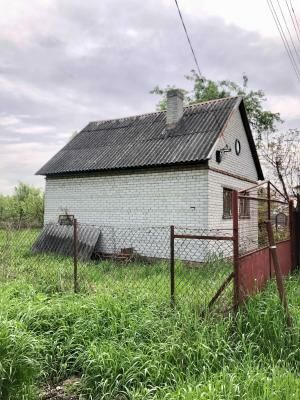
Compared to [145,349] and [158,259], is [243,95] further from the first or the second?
[145,349]

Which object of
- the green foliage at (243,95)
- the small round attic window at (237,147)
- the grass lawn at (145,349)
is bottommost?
the grass lawn at (145,349)

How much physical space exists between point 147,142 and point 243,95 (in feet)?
40.9

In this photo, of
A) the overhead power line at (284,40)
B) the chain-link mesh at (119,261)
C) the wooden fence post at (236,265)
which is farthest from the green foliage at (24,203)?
the wooden fence post at (236,265)

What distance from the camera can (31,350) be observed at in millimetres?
3172

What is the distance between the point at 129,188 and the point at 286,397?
871 centimetres

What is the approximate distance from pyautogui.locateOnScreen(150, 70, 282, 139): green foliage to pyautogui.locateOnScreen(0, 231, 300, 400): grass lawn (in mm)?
17810

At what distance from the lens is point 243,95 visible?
2150cm

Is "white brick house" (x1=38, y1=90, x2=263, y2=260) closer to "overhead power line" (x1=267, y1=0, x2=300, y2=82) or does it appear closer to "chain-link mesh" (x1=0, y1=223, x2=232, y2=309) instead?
"chain-link mesh" (x1=0, y1=223, x2=232, y2=309)

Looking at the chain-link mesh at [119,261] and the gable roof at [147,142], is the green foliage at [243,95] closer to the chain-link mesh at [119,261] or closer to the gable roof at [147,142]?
the gable roof at [147,142]

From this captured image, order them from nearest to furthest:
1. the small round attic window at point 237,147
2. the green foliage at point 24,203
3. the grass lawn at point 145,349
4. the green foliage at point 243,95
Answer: the grass lawn at point 145,349
the small round attic window at point 237,147
the green foliage at point 243,95
the green foliage at point 24,203

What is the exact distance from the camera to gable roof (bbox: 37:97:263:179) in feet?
33.3

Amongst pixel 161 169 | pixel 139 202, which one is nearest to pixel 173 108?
pixel 161 169

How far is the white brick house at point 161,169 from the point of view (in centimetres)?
976

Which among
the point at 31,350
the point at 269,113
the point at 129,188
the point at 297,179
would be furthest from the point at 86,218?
the point at 269,113
